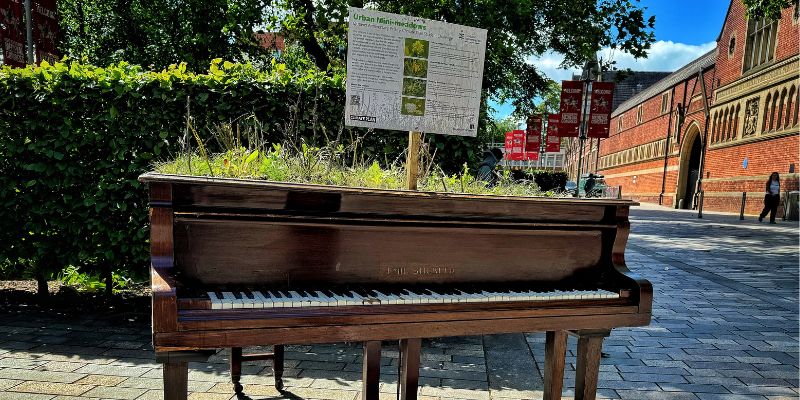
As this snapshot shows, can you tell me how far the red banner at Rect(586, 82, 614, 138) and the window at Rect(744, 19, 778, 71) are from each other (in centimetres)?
1639

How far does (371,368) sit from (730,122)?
29.0 metres

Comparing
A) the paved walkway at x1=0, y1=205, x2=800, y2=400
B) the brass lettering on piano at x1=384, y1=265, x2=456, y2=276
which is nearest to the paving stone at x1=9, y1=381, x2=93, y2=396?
the paved walkway at x1=0, y1=205, x2=800, y2=400

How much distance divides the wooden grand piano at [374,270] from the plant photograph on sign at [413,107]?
0.51 meters

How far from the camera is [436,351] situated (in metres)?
4.42

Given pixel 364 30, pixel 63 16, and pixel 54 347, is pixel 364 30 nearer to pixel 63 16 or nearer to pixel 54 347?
pixel 54 347

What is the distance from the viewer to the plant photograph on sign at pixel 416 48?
8.27ft

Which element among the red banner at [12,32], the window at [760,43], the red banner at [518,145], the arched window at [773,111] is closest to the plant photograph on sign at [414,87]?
the red banner at [12,32]

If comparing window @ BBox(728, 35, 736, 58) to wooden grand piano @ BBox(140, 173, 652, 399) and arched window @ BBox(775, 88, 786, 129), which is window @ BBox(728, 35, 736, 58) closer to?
arched window @ BBox(775, 88, 786, 129)

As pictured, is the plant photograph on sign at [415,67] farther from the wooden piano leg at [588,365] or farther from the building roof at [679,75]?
the building roof at [679,75]

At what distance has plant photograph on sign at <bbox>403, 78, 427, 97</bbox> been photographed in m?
2.56

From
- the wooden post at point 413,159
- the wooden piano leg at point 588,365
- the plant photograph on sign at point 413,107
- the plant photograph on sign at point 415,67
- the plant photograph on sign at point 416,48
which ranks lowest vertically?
the wooden piano leg at point 588,365

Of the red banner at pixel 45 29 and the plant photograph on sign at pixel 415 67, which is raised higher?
the red banner at pixel 45 29

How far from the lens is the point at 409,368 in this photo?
2.56 metres

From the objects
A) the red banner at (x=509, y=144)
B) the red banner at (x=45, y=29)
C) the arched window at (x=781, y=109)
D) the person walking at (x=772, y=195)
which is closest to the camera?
the red banner at (x=45, y=29)
